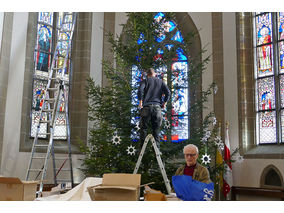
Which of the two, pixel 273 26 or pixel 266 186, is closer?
pixel 266 186

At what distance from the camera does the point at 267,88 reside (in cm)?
927

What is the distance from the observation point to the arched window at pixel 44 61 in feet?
29.9

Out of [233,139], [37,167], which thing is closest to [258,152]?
[233,139]

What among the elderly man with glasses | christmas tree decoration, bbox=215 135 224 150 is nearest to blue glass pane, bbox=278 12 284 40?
christmas tree decoration, bbox=215 135 224 150

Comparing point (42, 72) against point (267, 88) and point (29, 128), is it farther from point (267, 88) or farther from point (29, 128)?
point (267, 88)

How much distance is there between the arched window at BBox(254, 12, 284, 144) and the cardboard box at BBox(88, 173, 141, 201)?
575 cm

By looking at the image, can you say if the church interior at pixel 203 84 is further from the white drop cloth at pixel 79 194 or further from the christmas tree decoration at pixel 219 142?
the white drop cloth at pixel 79 194

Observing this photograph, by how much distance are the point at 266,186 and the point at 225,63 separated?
299 cm

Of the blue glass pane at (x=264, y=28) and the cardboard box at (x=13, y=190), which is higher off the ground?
the blue glass pane at (x=264, y=28)

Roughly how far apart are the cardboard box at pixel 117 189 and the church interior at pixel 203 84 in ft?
14.0

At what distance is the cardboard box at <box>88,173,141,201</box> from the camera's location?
3.86 m

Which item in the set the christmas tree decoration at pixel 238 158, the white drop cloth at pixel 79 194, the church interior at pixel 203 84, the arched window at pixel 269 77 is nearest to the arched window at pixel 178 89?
the church interior at pixel 203 84

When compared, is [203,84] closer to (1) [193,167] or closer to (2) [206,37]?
(2) [206,37]

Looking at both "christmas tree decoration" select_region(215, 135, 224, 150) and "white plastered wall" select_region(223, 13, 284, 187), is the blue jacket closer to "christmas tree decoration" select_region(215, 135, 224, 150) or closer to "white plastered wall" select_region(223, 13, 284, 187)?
"christmas tree decoration" select_region(215, 135, 224, 150)
